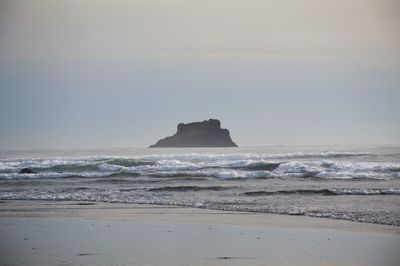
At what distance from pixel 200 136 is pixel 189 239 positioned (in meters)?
92.1

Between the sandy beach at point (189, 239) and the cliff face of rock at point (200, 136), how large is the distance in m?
86.1

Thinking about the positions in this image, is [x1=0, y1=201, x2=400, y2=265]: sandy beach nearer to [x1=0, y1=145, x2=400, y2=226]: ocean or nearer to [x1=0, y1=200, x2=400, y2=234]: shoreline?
[x1=0, y1=200, x2=400, y2=234]: shoreline

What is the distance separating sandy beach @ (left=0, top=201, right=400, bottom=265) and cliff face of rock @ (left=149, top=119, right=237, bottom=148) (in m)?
86.1

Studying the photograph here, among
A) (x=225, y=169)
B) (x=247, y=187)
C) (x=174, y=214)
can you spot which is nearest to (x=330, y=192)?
(x=247, y=187)

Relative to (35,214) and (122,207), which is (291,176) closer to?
(122,207)

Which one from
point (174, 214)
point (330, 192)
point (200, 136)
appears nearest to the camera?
point (174, 214)

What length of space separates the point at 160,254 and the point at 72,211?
6864 mm

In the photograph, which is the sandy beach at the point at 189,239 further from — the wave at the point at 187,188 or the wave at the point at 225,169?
the wave at the point at 225,169

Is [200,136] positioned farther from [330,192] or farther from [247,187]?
[330,192]

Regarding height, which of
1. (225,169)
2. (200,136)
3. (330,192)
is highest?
(200,136)

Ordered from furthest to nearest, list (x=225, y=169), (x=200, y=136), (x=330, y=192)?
(x=200, y=136), (x=225, y=169), (x=330, y=192)

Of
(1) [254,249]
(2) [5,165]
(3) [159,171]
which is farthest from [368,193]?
(2) [5,165]

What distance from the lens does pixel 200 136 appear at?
10238cm

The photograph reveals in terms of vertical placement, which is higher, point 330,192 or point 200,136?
point 200,136
